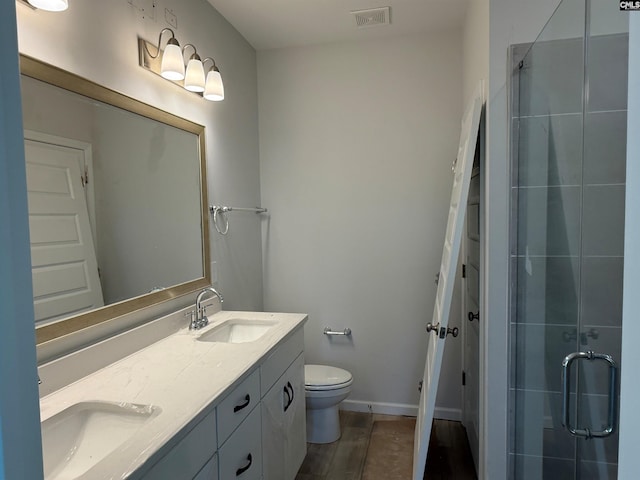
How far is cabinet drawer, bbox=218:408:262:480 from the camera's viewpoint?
130cm

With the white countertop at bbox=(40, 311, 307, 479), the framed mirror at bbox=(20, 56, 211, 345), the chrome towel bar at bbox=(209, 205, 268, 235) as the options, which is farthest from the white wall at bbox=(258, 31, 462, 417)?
the white countertop at bbox=(40, 311, 307, 479)

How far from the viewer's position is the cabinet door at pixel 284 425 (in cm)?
169

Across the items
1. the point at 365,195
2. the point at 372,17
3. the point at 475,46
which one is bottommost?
the point at 365,195

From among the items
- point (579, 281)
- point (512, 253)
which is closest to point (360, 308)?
point (512, 253)

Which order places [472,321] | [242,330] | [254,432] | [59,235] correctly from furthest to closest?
[472,321]
[242,330]
[254,432]
[59,235]

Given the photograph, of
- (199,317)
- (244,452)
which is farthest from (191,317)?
(244,452)

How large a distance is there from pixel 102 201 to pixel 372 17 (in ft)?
6.40

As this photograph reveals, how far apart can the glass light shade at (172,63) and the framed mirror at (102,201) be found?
0.17 m

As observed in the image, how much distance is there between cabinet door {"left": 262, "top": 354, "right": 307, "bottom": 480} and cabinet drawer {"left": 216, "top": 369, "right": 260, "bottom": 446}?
139mm

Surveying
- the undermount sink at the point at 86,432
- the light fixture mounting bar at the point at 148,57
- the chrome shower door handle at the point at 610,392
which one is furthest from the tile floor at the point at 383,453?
the light fixture mounting bar at the point at 148,57

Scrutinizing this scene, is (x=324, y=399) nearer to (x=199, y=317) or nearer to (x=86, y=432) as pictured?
(x=199, y=317)

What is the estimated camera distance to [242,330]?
2.15 m

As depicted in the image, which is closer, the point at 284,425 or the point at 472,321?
the point at 284,425

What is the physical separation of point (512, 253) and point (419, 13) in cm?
163
